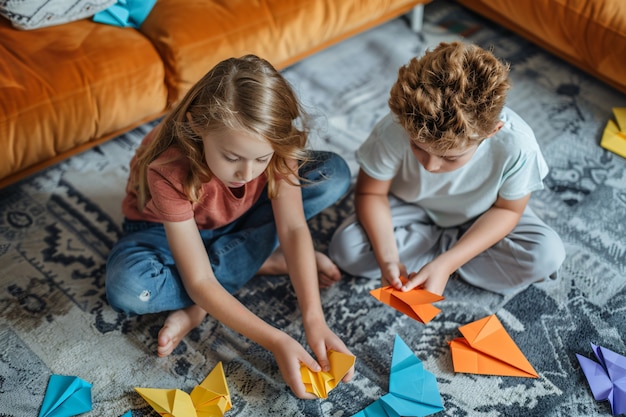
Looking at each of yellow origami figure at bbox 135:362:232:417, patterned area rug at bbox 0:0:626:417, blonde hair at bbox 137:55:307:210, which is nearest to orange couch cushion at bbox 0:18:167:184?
patterned area rug at bbox 0:0:626:417

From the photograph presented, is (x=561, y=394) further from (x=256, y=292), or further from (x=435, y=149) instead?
(x=256, y=292)

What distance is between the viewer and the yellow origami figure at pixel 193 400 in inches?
52.9

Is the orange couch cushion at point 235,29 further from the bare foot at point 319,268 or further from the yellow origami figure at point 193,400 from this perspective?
the yellow origami figure at point 193,400

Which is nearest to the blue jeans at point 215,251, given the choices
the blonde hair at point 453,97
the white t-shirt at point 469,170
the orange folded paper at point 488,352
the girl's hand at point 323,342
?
the white t-shirt at point 469,170

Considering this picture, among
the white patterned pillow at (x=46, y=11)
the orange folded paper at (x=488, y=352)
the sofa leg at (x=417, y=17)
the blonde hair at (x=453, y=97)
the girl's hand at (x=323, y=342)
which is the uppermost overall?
the blonde hair at (x=453, y=97)

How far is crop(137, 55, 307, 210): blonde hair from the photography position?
1.22m

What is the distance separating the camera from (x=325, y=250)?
1684 mm

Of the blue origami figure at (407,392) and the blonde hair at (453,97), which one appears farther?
the blue origami figure at (407,392)

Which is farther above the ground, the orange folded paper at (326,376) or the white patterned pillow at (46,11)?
the white patterned pillow at (46,11)

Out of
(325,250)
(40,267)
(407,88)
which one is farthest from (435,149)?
(40,267)

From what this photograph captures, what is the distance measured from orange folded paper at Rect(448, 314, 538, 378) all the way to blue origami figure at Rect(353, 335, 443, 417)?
81 millimetres

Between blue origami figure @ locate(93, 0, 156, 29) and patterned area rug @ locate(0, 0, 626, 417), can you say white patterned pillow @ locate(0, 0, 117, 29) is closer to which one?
blue origami figure @ locate(93, 0, 156, 29)

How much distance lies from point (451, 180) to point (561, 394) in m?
0.51

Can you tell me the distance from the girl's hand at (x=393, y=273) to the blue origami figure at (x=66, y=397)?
2.25 ft
